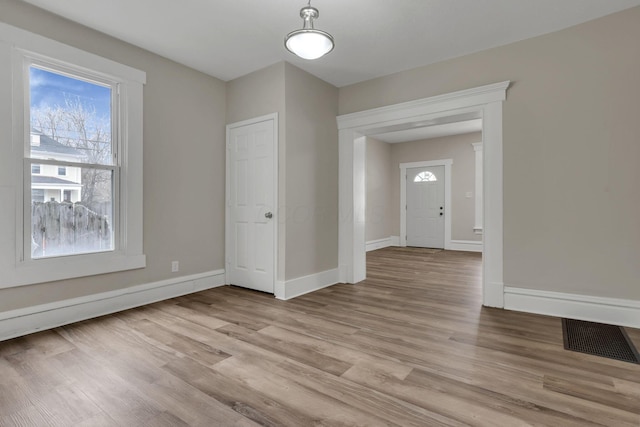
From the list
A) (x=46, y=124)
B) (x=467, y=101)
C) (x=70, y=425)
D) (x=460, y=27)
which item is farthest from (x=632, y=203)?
(x=46, y=124)

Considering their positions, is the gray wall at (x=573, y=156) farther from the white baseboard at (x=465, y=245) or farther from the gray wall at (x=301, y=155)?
the white baseboard at (x=465, y=245)

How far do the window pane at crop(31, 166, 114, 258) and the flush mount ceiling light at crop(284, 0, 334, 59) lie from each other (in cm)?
218

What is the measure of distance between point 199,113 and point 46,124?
1532 millimetres

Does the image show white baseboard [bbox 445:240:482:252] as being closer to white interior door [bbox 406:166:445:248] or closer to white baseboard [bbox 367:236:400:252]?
white interior door [bbox 406:166:445:248]

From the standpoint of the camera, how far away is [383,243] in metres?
8.18

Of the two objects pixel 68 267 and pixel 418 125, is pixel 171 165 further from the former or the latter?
pixel 418 125

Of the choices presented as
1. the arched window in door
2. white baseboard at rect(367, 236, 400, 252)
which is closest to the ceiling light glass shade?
white baseboard at rect(367, 236, 400, 252)

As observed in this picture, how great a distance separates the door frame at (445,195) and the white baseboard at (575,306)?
4693 mm

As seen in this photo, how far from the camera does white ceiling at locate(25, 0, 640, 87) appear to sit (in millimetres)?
2631

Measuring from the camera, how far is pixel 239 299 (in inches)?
142

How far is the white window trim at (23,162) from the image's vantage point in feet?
8.25

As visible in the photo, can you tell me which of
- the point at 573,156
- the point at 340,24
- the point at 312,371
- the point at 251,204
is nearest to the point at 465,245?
the point at 573,156

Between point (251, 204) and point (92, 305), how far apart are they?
1.88 metres

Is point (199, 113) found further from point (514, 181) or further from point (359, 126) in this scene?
point (514, 181)
